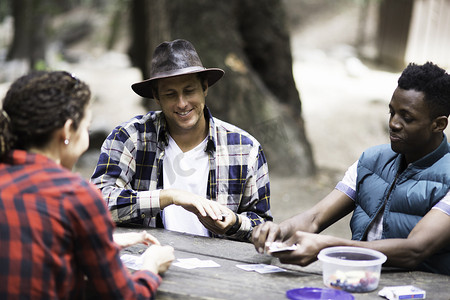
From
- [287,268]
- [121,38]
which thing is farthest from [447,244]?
[121,38]

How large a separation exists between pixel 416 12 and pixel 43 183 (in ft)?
49.5

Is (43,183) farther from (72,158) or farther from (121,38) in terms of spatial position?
(121,38)

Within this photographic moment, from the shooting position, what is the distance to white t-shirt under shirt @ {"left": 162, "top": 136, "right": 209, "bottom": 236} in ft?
10.3

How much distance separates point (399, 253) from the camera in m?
2.37

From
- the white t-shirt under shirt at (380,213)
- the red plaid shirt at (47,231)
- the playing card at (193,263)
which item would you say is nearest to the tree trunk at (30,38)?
the white t-shirt under shirt at (380,213)

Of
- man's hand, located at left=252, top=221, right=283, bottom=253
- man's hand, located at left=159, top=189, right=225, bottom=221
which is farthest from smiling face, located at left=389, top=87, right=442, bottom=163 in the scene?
man's hand, located at left=159, top=189, right=225, bottom=221

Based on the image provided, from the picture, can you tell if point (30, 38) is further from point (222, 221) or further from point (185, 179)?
point (222, 221)

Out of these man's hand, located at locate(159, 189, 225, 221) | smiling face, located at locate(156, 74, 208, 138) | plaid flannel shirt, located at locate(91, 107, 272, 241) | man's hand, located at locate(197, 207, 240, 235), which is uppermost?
smiling face, located at locate(156, 74, 208, 138)

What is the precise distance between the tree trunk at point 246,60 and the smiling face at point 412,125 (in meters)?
4.66

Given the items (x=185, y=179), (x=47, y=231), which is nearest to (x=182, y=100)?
(x=185, y=179)

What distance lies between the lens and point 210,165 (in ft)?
10.3

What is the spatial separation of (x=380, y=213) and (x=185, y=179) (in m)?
1.08

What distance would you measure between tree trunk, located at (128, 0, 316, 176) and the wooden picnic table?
4632 millimetres

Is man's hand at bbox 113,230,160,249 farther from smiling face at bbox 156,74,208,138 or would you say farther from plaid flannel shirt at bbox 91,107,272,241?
smiling face at bbox 156,74,208,138
